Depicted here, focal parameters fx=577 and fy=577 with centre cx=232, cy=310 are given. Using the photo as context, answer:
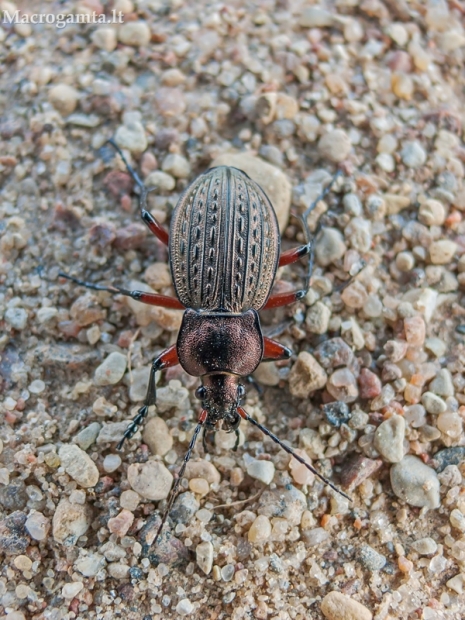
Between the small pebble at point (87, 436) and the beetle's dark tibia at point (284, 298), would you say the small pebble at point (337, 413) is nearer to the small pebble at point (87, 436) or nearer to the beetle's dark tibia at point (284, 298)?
the beetle's dark tibia at point (284, 298)

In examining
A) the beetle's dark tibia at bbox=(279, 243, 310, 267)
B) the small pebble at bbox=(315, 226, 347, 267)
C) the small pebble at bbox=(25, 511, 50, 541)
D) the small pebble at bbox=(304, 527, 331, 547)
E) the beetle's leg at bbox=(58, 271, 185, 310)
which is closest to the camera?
the small pebble at bbox=(25, 511, 50, 541)

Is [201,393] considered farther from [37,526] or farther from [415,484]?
[415,484]

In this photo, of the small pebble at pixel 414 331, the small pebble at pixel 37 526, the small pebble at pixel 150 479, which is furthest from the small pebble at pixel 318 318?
the small pebble at pixel 37 526

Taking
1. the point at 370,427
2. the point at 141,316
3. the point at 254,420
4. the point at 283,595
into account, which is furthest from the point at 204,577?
the point at 141,316

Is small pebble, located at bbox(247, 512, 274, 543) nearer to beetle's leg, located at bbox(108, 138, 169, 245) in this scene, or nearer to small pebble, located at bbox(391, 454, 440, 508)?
small pebble, located at bbox(391, 454, 440, 508)

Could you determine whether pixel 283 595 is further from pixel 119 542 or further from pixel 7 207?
pixel 7 207

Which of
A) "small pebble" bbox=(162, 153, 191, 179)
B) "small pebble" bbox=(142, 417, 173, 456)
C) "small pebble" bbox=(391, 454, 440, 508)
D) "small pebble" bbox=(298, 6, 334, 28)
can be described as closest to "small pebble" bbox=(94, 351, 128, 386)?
"small pebble" bbox=(142, 417, 173, 456)
